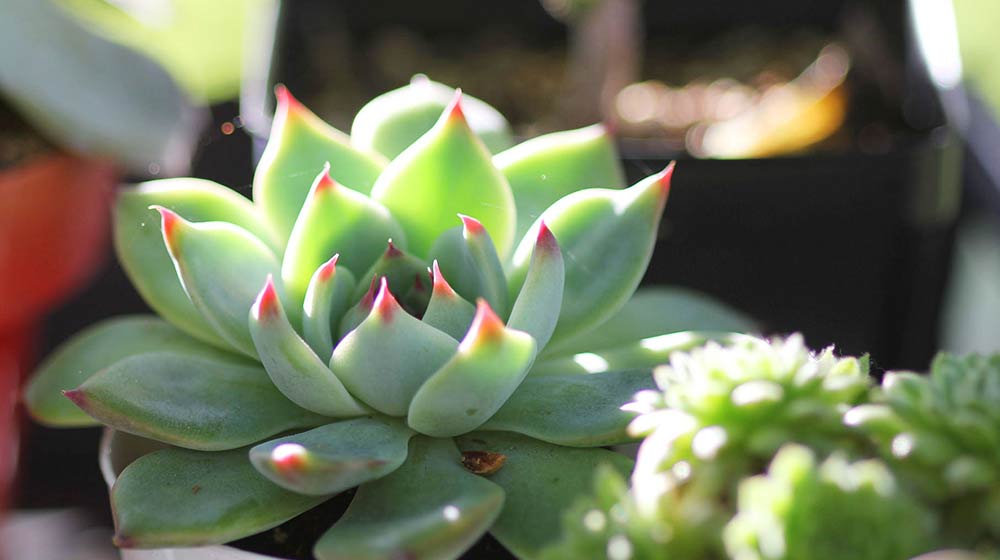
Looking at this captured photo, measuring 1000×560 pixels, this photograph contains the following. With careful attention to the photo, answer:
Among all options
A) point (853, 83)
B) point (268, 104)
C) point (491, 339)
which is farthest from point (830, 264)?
point (491, 339)

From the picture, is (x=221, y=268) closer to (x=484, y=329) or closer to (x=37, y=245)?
(x=484, y=329)

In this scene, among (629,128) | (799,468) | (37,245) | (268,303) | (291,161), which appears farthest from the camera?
(629,128)

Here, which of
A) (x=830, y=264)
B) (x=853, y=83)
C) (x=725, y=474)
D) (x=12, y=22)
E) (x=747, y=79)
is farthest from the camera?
(x=747, y=79)

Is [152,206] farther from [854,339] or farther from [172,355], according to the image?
[854,339]

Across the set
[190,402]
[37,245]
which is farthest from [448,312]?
[37,245]

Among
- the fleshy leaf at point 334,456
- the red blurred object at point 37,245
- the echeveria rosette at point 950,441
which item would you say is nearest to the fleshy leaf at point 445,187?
the fleshy leaf at point 334,456

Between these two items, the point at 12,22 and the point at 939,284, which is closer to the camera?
the point at 12,22

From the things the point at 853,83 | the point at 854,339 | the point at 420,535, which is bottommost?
the point at 854,339

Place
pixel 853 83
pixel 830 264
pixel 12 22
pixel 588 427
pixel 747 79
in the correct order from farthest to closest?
pixel 747 79, pixel 853 83, pixel 830 264, pixel 12 22, pixel 588 427
